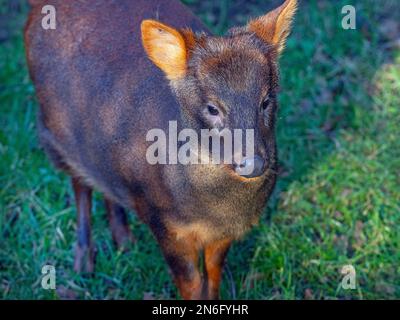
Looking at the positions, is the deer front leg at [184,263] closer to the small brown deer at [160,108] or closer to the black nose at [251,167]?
the small brown deer at [160,108]

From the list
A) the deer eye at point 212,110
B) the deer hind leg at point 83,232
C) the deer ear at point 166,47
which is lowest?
the deer hind leg at point 83,232

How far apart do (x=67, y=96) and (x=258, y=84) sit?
1.39 m

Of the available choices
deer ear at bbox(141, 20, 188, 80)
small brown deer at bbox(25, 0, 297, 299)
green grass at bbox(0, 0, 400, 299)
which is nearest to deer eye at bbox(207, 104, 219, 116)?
small brown deer at bbox(25, 0, 297, 299)

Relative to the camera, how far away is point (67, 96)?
15.9ft

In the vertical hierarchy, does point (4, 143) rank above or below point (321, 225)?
above

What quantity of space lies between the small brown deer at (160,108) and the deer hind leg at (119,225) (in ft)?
0.06

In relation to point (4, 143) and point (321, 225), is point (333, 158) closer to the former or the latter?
point (321, 225)

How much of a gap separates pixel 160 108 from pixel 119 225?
1262 millimetres

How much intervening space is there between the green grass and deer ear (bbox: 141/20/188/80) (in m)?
1.55

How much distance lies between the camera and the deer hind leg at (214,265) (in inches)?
182

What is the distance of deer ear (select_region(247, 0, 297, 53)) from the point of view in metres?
4.20

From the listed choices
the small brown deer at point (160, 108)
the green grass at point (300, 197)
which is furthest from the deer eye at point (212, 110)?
the green grass at point (300, 197)
